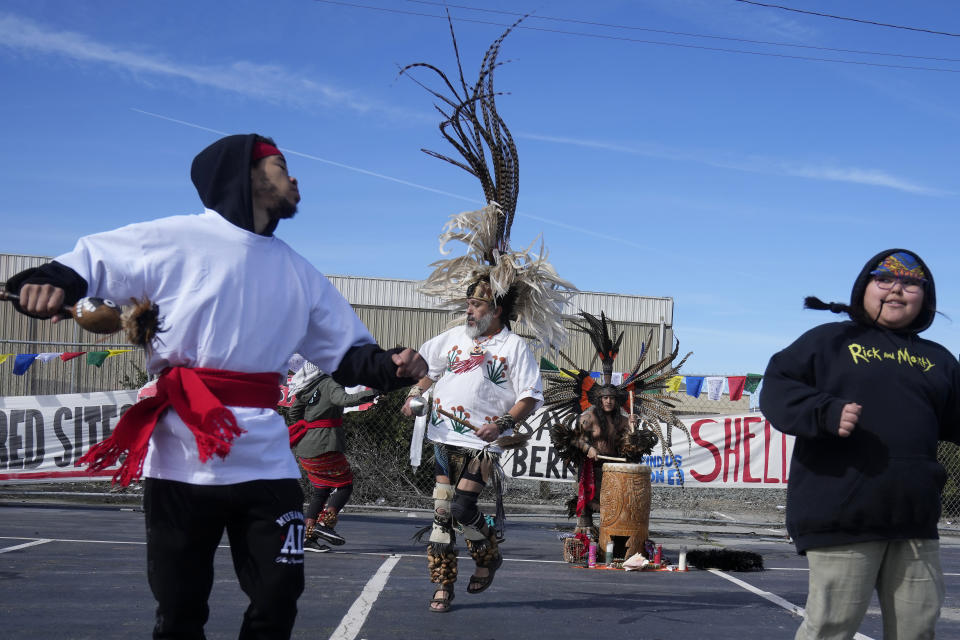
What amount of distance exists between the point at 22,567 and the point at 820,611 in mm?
5757

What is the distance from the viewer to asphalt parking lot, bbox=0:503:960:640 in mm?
5551

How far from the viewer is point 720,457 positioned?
46.8ft

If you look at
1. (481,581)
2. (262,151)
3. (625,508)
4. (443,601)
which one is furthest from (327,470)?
(262,151)

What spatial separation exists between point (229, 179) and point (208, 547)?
1.24m

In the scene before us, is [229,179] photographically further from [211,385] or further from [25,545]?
[25,545]

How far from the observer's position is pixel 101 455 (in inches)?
133

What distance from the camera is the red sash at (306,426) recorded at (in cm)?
937

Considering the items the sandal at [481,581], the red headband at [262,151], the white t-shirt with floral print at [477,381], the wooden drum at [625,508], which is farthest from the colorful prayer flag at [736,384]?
the red headband at [262,151]

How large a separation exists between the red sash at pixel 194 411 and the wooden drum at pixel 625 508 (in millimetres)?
6272

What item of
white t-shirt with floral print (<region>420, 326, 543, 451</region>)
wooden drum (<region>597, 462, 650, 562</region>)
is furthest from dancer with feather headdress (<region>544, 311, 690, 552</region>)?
white t-shirt with floral print (<region>420, 326, 543, 451</region>)

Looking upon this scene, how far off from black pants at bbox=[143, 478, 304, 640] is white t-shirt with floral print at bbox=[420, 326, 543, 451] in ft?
10.6

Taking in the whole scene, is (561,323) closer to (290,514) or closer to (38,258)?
(290,514)

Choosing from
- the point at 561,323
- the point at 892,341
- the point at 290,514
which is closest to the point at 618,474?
the point at 561,323

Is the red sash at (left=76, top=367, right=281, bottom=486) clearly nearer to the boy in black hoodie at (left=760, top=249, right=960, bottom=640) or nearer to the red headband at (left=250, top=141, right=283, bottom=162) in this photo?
the red headband at (left=250, top=141, right=283, bottom=162)
